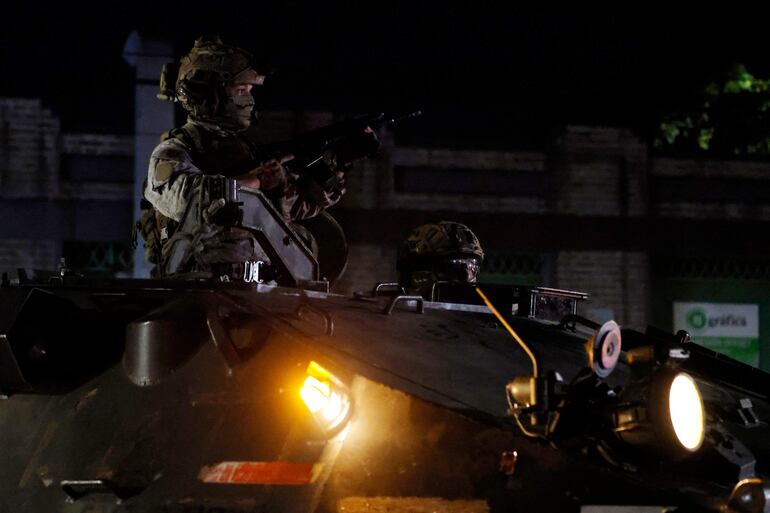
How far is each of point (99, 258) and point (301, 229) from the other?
1054 centimetres

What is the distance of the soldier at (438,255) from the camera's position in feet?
21.9

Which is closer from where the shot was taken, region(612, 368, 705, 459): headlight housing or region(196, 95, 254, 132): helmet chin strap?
region(612, 368, 705, 459): headlight housing

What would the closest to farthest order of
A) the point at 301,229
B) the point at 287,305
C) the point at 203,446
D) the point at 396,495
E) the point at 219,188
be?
1. the point at 396,495
2. the point at 203,446
3. the point at 287,305
4. the point at 219,188
5. the point at 301,229

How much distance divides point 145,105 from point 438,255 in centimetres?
870

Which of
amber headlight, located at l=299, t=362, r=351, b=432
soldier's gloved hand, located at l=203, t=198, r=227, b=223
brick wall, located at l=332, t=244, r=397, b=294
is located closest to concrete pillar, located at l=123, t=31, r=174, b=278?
brick wall, located at l=332, t=244, r=397, b=294

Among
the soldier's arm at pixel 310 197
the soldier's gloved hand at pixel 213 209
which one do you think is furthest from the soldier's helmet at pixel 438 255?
the soldier's gloved hand at pixel 213 209

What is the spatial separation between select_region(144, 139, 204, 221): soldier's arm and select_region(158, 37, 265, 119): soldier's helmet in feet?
1.36

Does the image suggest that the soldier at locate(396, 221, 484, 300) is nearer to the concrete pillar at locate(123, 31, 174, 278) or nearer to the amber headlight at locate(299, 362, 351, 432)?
the amber headlight at locate(299, 362, 351, 432)

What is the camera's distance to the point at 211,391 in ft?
10.7

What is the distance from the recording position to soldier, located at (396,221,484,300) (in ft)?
21.9

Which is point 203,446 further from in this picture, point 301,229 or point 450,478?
point 301,229

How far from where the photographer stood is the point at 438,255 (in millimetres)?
6688

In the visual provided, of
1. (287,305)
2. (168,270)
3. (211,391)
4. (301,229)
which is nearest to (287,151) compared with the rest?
(301,229)

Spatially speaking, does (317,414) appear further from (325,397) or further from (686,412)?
(686,412)
